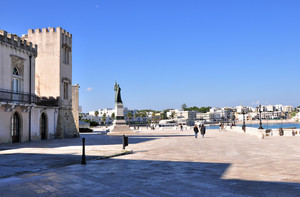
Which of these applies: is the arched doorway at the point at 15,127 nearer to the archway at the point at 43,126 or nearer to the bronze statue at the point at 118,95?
the archway at the point at 43,126

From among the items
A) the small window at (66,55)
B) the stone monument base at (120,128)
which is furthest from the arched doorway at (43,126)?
the stone monument base at (120,128)

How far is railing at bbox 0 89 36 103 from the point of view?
22828mm

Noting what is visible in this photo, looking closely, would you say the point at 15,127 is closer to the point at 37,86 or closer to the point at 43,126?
the point at 43,126

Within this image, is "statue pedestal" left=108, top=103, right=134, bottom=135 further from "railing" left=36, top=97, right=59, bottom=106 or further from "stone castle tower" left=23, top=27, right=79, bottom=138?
"railing" left=36, top=97, right=59, bottom=106

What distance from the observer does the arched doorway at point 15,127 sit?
974 inches

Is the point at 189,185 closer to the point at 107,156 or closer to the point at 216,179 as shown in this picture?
the point at 216,179

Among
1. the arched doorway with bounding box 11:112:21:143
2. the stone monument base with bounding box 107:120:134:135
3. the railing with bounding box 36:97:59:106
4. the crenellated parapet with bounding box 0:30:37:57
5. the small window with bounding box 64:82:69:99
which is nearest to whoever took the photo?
the crenellated parapet with bounding box 0:30:37:57

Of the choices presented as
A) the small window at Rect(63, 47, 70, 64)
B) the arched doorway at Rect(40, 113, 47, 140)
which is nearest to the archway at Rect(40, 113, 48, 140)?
the arched doorway at Rect(40, 113, 47, 140)

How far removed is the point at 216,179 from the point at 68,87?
28646 mm

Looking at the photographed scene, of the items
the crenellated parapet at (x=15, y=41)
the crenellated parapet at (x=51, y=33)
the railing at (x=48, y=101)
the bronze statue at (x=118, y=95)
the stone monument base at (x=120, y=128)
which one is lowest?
the stone monument base at (x=120, y=128)

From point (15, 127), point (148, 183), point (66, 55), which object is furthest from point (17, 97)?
point (148, 183)

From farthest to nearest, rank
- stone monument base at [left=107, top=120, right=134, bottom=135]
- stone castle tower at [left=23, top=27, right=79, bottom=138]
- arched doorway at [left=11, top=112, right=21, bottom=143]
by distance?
stone monument base at [left=107, top=120, right=134, bottom=135] < stone castle tower at [left=23, top=27, right=79, bottom=138] < arched doorway at [left=11, top=112, right=21, bottom=143]

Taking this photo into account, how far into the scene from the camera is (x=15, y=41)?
25109 millimetres

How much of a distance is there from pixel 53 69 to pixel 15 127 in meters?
9.25
